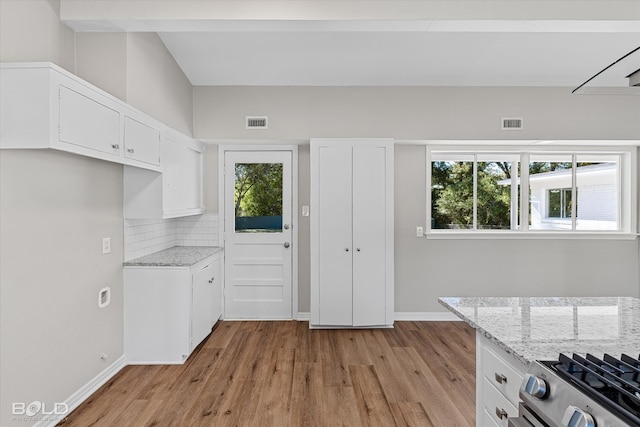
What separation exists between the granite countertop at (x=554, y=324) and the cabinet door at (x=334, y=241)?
210 cm

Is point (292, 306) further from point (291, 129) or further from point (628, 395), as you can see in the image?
point (628, 395)

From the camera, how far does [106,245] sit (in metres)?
2.79

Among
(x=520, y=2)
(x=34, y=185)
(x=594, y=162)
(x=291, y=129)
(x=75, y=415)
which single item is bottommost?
(x=75, y=415)

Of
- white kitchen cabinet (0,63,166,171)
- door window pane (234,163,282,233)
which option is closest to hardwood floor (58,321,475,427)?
door window pane (234,163,282,233)

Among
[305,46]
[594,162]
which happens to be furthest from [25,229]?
[594,162]

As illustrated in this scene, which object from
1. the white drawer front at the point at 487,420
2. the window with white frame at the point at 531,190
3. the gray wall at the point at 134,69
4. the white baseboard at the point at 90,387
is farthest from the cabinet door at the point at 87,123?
the window with white frame at the point at 531,190

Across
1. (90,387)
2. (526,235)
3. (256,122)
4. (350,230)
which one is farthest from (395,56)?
(90,387)

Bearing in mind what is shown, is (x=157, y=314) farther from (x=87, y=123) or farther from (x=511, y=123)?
(x=511, y=123)

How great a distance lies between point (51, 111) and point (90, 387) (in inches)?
77.9

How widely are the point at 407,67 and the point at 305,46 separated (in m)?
1.14

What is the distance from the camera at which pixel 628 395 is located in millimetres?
868

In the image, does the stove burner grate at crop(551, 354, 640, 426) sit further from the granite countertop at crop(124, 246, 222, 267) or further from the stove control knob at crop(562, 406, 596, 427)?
the granite countertop at crop(124, 246, 222, 267)

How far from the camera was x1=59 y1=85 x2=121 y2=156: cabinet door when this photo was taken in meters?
1.98

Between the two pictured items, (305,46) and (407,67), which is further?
(407,67)
